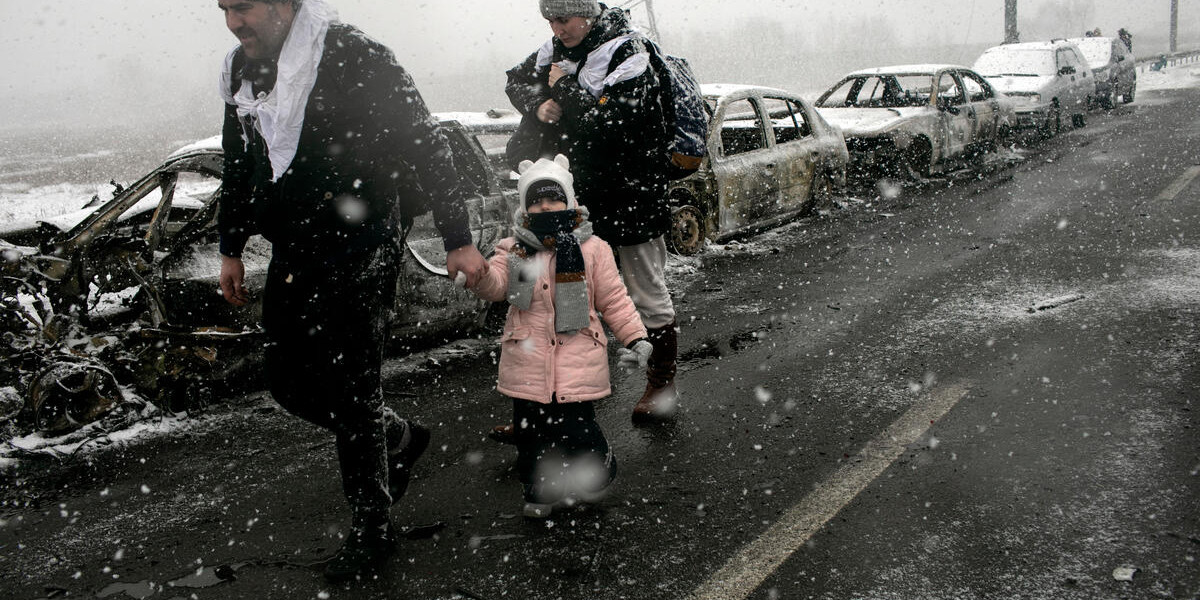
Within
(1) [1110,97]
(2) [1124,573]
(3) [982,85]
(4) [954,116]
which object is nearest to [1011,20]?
(1) [1110,97]

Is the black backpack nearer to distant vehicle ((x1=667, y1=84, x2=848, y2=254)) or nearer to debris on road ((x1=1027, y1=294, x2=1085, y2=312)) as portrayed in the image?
distant vehicle ((x1=667, y1=84, x2=848, y2=254))

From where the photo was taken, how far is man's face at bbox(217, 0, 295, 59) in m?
2.48

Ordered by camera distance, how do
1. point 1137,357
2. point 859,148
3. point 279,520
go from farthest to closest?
1. point 859,148
2. point 1137,357
3. point 279,520

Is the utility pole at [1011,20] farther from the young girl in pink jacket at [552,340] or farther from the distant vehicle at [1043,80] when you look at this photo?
the young girl in pink jacket at [552,340]

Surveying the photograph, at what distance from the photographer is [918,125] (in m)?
10.8

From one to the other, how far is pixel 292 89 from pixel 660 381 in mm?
2252

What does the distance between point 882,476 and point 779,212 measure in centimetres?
542

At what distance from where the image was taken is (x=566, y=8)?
11.5 ft

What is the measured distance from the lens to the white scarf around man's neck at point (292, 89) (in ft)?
8.30

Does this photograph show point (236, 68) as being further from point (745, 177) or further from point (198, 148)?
point (745, 177)

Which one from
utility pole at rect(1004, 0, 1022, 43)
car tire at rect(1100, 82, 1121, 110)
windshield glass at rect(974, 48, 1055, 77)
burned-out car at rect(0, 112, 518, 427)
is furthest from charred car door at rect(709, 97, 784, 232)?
utility pole at rect(1004, 0, 1022, 43)

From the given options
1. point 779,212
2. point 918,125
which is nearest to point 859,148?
point 918,125

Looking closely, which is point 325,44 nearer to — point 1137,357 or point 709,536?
point 709,536

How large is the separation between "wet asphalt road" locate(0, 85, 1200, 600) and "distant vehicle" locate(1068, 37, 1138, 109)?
1556cm
